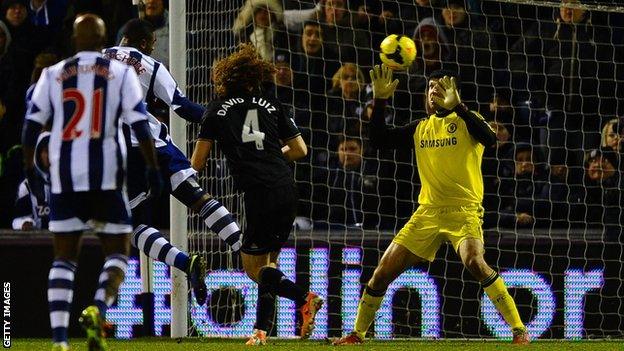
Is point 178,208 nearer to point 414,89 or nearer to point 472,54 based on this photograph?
point 414,89

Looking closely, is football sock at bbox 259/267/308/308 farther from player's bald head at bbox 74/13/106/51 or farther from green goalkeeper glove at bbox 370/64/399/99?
player's bald head at bbox 74/13/106/51

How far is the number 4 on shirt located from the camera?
359 inches

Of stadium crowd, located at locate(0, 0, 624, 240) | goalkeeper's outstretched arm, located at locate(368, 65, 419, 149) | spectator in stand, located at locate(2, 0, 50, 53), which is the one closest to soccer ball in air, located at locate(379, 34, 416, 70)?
goalkeeper's outstretched arm, located at locate(368, 65, 419, 149)

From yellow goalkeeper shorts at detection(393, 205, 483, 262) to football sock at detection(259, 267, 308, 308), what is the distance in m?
0.90

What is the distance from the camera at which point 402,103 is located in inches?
489

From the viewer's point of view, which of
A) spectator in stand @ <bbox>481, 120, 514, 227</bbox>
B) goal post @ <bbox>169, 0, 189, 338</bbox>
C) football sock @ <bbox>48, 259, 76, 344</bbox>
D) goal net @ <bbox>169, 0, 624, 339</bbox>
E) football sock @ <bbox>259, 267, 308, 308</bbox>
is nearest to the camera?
football sock @ <bbox>48, 259, 76, 344</bbox>

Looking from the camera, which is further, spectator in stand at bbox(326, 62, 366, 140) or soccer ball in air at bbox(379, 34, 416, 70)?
spectator in stand at bbox(326, 62, 366, 140)

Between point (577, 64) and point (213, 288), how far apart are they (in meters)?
3.90

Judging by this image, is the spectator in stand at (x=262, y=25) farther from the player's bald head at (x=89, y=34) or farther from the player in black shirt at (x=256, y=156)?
the player's bald head at (x=89, y=34)

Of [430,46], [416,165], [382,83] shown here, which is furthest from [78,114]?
[430,46]

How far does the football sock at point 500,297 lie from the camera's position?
9.31 metres

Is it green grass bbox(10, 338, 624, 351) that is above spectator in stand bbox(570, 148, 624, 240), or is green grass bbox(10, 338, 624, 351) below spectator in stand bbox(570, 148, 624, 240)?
below

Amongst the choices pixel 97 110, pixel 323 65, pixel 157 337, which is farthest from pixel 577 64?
pixel 97 110

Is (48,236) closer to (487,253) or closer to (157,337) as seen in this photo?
(157,337)
